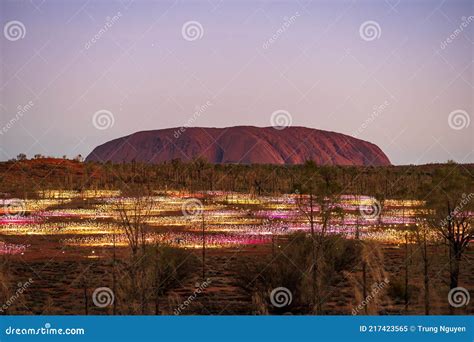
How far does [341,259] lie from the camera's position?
19.4 metres

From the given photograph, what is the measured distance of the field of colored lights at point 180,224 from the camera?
85.5ft

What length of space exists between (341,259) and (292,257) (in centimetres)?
381

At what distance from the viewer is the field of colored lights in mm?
26062

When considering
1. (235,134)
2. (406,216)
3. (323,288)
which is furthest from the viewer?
(235,134)

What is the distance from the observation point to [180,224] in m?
33.6

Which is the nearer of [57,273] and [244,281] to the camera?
[244,281]

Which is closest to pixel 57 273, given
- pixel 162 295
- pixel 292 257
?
pixel 162 295

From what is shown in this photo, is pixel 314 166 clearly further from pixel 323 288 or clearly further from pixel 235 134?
pixel 235 134

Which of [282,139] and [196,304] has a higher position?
[282,139]

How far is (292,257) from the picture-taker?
16.1 meters
